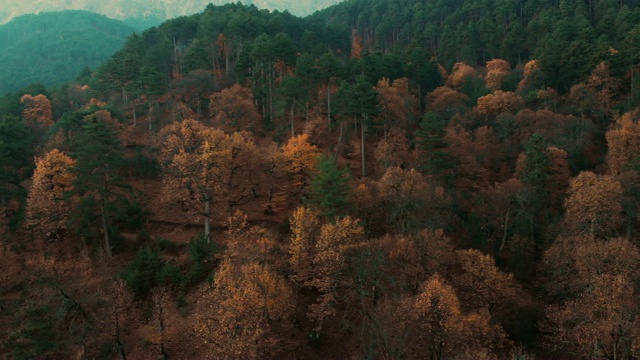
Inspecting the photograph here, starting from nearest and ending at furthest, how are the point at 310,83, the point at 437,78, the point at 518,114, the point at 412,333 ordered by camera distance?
the point at 412,333, the point at 518,114, the point at 310,83, the point at 437,78

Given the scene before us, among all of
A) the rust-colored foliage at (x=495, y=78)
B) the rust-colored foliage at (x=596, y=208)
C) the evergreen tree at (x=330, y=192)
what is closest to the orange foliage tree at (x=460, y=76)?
the rust-colored foliage at (x=495, y=78)

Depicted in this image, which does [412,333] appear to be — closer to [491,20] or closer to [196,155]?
[196,155]

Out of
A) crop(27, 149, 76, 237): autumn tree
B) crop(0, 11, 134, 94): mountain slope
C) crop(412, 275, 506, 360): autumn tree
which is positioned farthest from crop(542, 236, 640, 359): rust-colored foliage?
crop(0, 11, 134, 94): mountain slope

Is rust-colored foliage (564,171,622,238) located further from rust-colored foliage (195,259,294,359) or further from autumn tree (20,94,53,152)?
autumn tree (20,94,53,152)

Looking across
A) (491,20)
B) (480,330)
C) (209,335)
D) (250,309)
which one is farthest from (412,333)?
(491,20)

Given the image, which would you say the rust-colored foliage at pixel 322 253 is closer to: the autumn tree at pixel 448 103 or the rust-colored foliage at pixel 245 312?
the rust-colored foliage at pixel 245 312
